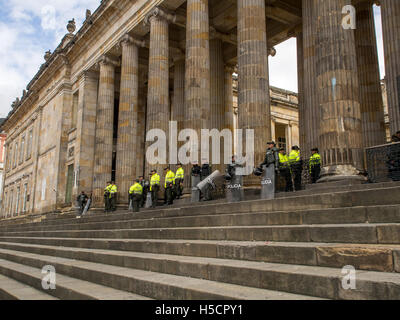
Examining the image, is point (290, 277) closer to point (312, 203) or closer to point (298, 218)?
point (298, 218)

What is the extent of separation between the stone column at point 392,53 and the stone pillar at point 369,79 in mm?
3102

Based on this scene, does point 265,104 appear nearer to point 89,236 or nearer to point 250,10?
point 250,10

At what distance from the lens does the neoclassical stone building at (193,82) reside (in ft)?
32.9

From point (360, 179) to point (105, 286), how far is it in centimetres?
665

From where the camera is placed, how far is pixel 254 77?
40.1 ft

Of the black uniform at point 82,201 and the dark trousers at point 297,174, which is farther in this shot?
the black uniform at point 82,201

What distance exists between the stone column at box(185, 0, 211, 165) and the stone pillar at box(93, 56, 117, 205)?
922cm

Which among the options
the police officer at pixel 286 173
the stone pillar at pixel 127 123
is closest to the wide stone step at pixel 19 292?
the police officer at pixel 286 173

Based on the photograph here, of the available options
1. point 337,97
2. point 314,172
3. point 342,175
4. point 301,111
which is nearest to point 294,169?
point 314,172

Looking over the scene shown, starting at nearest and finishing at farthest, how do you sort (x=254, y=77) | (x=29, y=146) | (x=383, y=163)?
(x=383, y=163), (x=254, y=77), (x=29, y=146)

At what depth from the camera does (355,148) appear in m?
9.43

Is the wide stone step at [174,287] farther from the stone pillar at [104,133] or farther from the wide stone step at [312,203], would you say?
the stone pillar at [104,133]

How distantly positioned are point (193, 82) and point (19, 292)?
1027 centimetres
